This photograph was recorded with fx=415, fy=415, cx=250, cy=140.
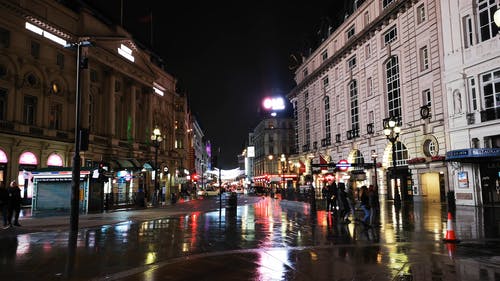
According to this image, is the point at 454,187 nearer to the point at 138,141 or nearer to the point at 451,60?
the point at 451,60

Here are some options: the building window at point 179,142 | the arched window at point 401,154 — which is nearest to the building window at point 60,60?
the building window at point 179,142

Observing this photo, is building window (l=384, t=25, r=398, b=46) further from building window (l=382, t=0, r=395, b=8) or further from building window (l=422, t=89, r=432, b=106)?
building window (l=422, t=89, r=432, b=106)

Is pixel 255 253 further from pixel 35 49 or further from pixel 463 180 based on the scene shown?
pixel 35 49

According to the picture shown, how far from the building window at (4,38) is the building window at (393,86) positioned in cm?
3563

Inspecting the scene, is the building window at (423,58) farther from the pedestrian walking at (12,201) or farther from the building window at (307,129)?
the pedestrian walking at (12,201)

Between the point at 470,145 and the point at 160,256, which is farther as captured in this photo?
the point at 470,145

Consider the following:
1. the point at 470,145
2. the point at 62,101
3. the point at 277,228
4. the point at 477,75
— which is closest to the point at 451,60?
the point at 477,75

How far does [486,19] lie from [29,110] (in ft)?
125

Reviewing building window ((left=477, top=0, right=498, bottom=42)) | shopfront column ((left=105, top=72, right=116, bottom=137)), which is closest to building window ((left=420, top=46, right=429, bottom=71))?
building window ((left=477, top=0, right=498, bottom=42))

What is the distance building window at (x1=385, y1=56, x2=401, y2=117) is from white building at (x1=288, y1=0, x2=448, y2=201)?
102 mm

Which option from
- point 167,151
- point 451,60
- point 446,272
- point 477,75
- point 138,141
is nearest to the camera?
point 446,272

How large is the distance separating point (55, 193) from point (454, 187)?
2949 centimetres

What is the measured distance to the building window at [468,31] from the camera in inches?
1240

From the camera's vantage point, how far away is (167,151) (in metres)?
63.9
